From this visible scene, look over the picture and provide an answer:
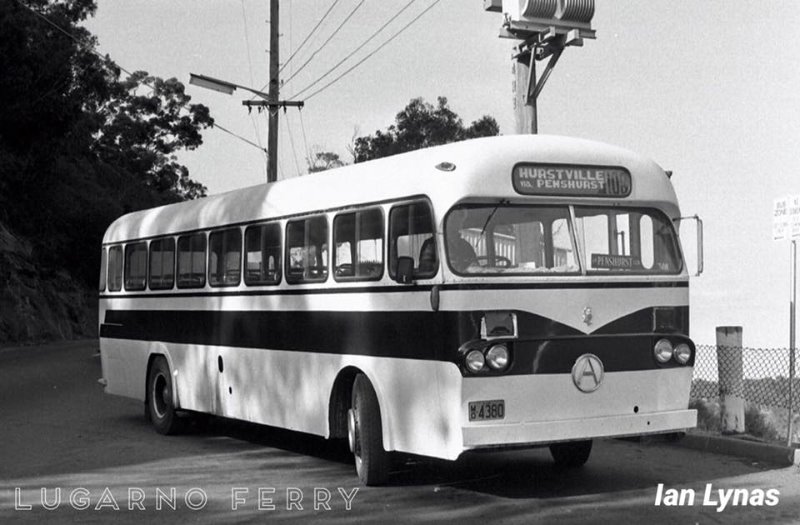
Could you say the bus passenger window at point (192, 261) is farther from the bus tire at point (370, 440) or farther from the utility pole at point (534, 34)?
the utility pole at point (534, 34)

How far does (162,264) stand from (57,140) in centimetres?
2870

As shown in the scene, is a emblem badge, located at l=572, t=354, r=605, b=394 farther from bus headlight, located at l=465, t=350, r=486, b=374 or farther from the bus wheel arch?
the bus wheel arch

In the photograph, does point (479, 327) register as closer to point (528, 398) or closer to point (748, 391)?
point (528, 398)

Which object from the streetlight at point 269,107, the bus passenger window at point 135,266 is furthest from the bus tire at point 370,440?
the streetlight at point 269,107

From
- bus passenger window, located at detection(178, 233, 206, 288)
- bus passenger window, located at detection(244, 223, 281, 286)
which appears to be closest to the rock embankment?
bus passenger window, located at detection(178, 233, 206, 288)

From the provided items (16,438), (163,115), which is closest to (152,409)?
(16,438)

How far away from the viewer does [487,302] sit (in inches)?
344

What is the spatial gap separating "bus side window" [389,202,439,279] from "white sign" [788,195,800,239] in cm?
432

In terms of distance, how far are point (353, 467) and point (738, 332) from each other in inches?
177

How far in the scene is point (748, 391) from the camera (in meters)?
15.2

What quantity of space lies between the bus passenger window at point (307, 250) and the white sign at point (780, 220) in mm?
4629

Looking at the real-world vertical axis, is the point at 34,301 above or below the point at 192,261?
below

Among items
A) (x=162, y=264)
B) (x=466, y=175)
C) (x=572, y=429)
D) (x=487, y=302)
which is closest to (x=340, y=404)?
(x=487, y=302)

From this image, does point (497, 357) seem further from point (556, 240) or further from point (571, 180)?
point (571, 180)
